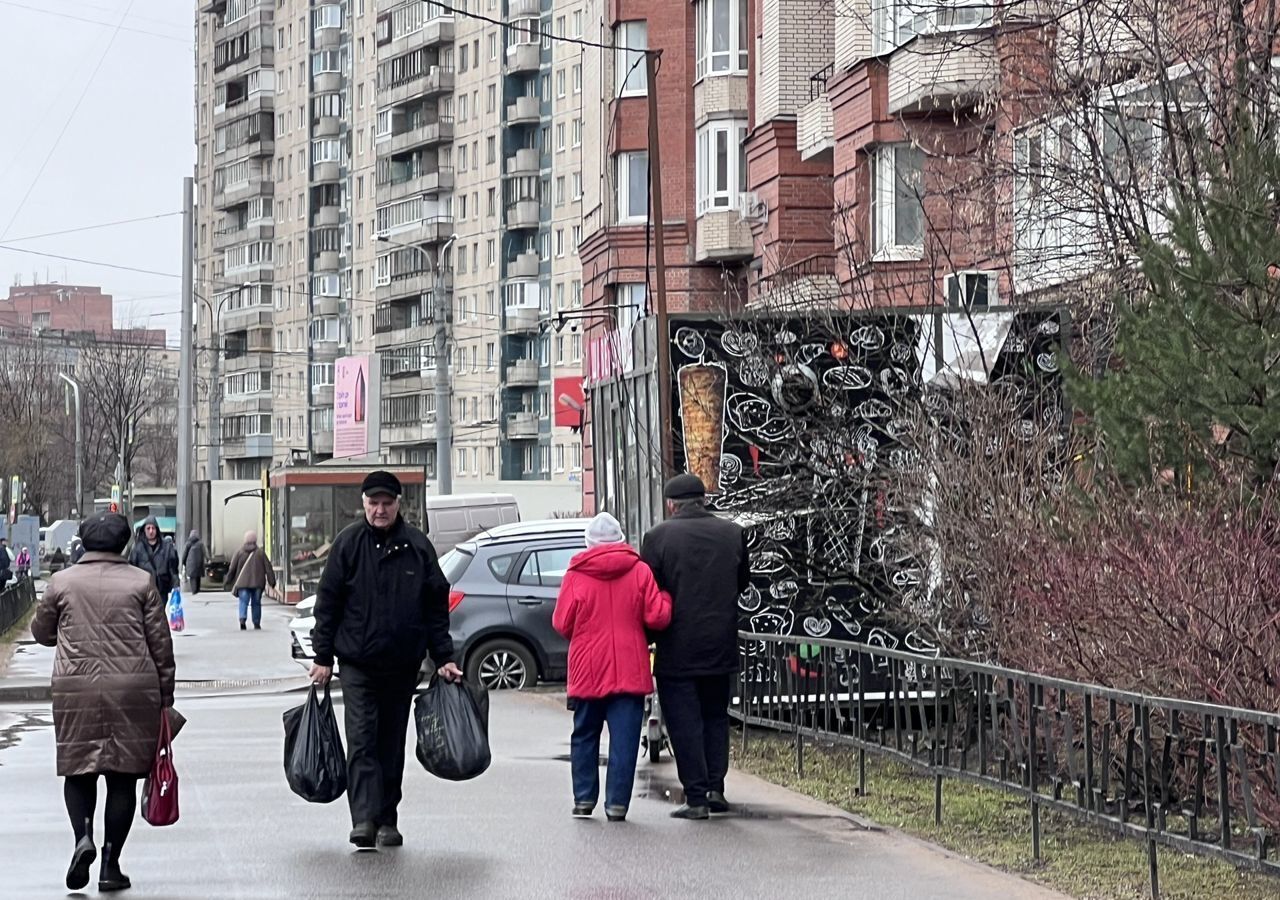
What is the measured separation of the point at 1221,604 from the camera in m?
10.7

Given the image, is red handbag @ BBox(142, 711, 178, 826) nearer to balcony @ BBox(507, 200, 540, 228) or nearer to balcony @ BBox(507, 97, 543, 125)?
balcony @ BBox(507, 200, 540, 228)

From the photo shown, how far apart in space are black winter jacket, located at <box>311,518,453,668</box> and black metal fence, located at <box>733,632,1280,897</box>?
2660 millimetres

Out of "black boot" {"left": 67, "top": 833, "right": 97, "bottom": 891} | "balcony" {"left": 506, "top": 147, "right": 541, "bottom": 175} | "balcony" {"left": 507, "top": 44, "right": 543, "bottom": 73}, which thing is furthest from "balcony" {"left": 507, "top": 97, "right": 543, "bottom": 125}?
"black boot" {"left": 67, "top": 833, "right": 97, "bottom": 891}

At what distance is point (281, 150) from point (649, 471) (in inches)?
4571

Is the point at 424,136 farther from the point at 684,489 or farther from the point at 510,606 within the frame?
the point at 684,489

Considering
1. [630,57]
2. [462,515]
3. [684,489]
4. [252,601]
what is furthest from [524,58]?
[684,489]

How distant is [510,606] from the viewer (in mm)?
23094

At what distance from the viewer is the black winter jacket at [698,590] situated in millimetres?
12234

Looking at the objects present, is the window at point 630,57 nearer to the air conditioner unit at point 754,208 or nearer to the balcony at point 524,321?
the air conditioner unit at point 754,208

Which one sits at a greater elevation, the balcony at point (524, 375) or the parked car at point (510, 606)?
the balcony at point (524, 375)

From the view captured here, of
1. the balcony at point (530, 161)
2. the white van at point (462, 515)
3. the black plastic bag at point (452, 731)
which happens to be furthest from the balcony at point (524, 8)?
the black plastic bag at point (452, 731)

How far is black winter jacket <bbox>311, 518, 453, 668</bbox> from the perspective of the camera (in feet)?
36.1

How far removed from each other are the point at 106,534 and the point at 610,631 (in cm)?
284

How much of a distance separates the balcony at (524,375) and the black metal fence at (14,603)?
58065mm
